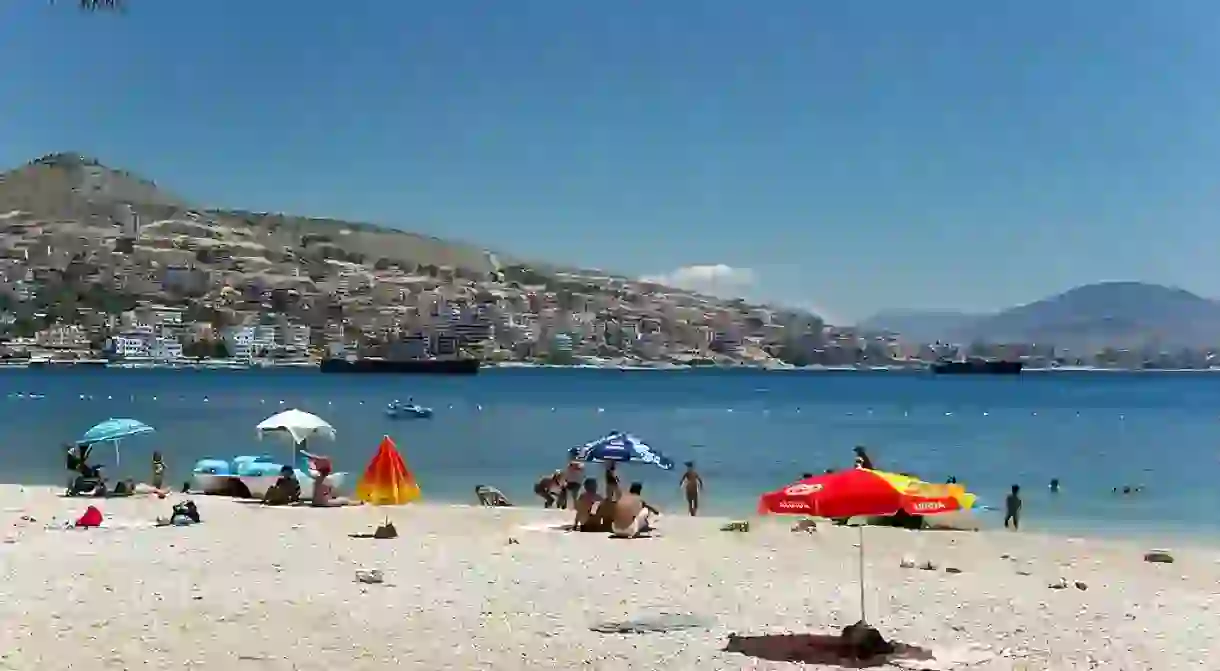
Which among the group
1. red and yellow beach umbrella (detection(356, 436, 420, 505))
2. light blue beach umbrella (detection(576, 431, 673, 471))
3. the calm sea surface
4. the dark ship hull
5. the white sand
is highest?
the dark ship hull

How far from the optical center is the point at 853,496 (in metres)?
9.52

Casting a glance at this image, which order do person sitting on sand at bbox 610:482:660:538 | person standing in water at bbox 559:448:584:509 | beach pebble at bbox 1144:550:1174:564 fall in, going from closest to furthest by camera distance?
beach pebble at bbox 1144:550:1174:564 → person sitting on sand at bbox 610:482:660:538 → person standing in water at bbox 559:448:584:509

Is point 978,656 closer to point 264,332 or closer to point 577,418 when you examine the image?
point 577,418

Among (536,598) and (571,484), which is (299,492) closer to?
(571,484)

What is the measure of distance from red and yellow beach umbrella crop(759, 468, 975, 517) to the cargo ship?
165 m

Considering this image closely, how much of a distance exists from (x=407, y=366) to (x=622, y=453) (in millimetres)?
155282

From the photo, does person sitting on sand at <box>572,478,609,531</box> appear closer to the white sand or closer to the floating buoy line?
the white sand

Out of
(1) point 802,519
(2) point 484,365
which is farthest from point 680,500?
(2) point 484,365

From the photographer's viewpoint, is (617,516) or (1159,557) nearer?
(1159,557)

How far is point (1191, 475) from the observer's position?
40.2 meters

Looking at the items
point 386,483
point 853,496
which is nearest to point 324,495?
point 386,483

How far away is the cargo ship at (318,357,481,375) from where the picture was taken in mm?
173750

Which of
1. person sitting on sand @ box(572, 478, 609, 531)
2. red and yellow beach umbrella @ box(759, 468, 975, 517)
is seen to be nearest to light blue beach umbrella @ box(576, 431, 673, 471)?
person sitting on sand @ box(572, 478, 609, 531)

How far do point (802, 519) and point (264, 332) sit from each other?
18284cm
